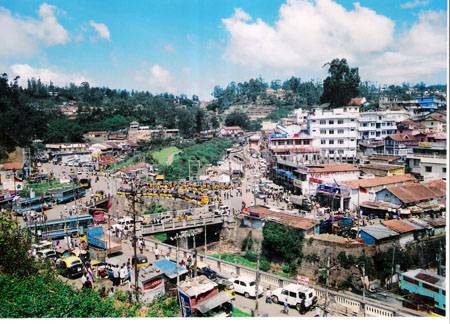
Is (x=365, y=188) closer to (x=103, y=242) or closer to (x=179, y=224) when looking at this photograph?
(x=179, y=224)

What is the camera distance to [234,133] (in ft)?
140

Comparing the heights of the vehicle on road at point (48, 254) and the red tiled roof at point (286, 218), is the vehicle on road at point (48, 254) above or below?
below

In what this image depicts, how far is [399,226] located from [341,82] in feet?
64.7

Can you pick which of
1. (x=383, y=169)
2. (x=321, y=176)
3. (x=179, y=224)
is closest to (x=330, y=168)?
(x=321, y=176)

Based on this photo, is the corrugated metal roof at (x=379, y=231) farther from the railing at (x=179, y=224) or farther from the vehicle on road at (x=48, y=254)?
the vehicle on road at (x=48, y=254)

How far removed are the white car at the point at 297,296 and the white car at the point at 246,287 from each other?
1.62 ft

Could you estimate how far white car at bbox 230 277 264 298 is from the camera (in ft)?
29.5

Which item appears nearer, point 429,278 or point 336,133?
point 429,278

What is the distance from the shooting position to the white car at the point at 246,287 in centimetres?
900

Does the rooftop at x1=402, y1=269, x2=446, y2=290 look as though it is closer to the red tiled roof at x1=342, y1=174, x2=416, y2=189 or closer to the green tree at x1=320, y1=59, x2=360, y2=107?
the red tiled roof at x1=342, y1=174, x2=416, y2=189

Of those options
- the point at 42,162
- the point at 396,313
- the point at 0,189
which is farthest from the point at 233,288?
the point at 42,162

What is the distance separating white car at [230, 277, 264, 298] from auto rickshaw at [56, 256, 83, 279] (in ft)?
11.2

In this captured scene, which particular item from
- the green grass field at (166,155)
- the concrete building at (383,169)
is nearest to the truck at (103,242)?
the concrete building at (383,169)

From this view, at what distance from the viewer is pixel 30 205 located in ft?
58.3
